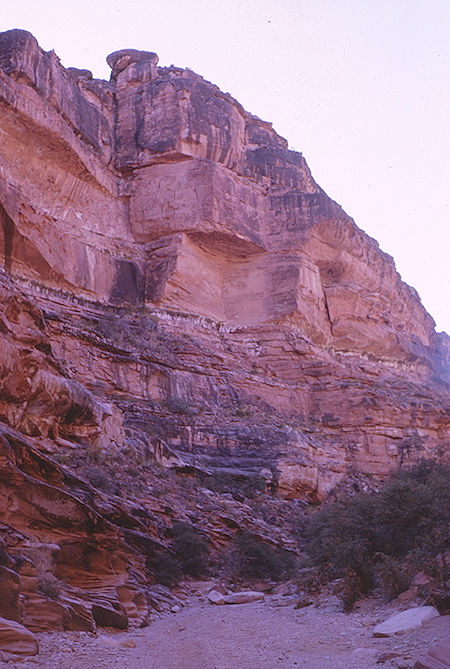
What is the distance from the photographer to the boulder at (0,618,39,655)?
21.4 feet

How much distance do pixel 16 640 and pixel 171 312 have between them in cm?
→ 3123

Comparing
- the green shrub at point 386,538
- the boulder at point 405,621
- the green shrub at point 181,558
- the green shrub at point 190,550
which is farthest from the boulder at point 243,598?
the boulder at point 405,621

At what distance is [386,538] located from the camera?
12023 mm

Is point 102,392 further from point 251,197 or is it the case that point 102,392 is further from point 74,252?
point 251,197

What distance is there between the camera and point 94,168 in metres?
38.5

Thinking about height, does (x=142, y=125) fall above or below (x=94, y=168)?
above

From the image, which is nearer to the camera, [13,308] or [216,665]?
[216,665]

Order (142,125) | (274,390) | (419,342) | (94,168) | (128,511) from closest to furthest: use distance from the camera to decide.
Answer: (128,511) → (274,390) → (94,168) → (142,125) → (419,342)

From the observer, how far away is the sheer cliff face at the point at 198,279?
1092 inches

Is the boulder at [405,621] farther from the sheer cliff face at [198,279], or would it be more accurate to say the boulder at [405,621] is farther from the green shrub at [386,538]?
the sheer cliff face at [198,279]

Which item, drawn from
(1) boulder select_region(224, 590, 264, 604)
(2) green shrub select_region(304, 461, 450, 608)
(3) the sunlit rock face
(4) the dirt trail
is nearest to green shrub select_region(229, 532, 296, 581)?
(3) the sunlit rock face

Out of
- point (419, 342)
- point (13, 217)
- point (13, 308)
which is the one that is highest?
point (13, 217)

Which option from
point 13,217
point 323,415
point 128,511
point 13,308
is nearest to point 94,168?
point 13,217

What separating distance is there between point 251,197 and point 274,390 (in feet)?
50.0
